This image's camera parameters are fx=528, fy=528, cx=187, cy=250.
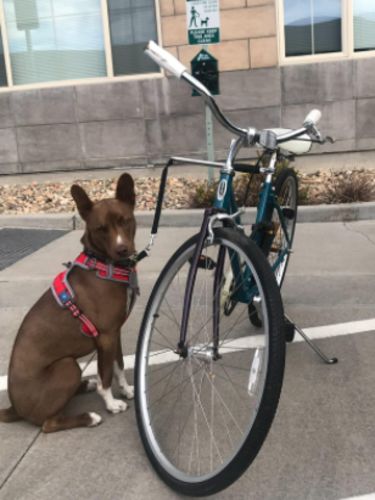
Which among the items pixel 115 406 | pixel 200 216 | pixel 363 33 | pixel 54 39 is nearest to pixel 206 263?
pixel 115 406

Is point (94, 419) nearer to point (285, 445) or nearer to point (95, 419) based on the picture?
point (95, 419)

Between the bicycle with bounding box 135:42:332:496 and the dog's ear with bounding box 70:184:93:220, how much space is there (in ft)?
1.11

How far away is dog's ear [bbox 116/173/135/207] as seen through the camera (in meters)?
2.64

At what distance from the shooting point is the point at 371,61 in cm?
821

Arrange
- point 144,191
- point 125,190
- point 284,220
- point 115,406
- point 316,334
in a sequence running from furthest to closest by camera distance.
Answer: point 144,191, point 316,334, point 284,220, point 115,406, point 125,190

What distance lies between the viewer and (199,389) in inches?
111

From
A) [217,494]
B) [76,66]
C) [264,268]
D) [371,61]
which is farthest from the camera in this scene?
[76,66]

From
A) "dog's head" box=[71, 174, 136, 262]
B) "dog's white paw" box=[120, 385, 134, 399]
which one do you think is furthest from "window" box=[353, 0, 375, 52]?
"dog's white paw" box=[120, 385, 134, 399]

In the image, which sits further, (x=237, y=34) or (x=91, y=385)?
(x=237, y=34)

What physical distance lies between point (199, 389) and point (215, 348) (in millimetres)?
612

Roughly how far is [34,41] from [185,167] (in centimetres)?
348

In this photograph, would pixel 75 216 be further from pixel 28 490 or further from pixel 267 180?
pixel 28 490

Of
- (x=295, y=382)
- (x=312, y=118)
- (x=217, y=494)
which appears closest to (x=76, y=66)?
(x=312, y=118)

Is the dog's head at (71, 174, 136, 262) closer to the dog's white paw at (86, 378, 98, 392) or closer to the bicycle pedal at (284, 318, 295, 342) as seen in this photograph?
the dog's white paw at (86, 378, 98, 392)
